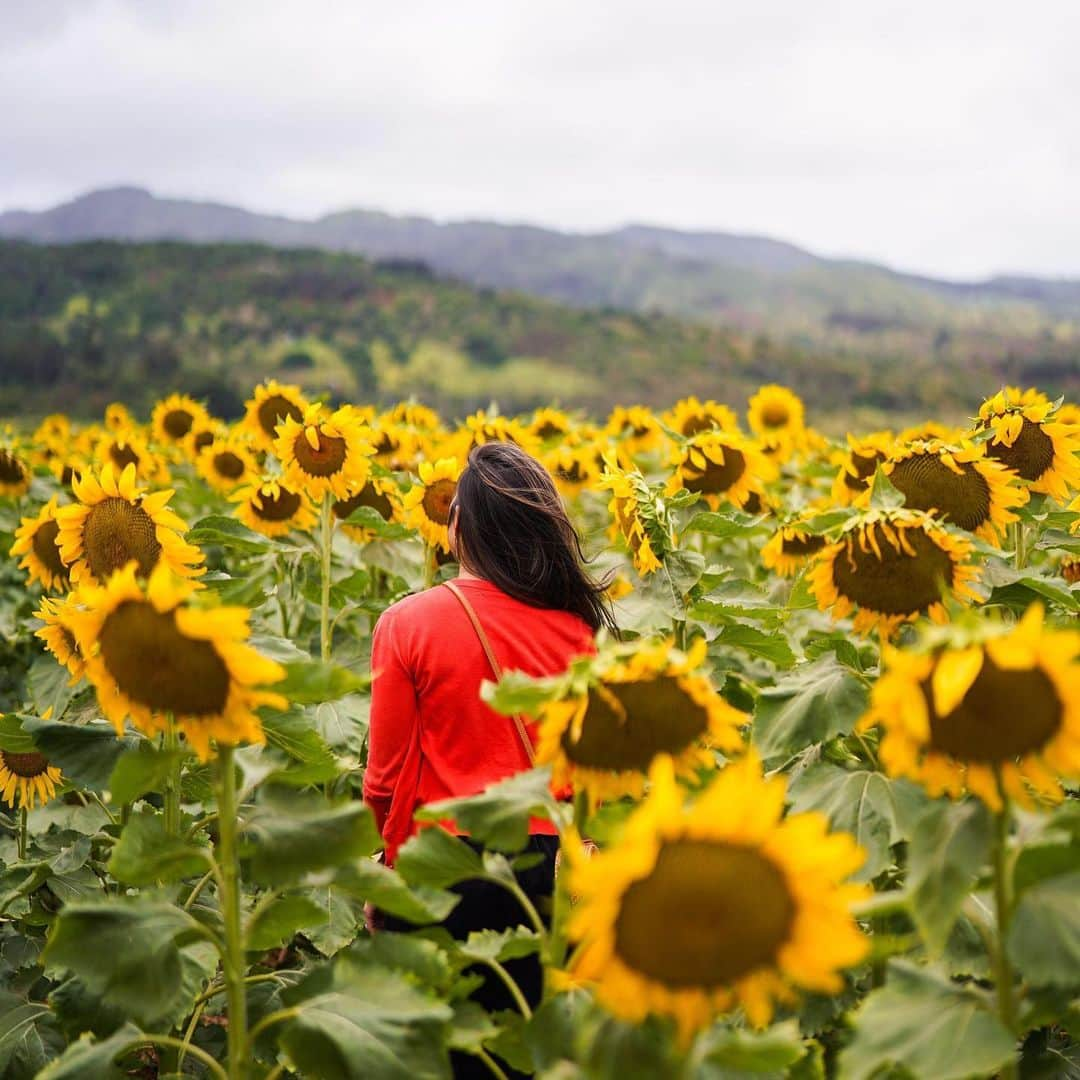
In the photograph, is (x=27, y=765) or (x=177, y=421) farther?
(x=177, y=421)

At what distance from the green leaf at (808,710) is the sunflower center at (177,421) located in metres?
6.59

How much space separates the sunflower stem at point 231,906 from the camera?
6.32 feet

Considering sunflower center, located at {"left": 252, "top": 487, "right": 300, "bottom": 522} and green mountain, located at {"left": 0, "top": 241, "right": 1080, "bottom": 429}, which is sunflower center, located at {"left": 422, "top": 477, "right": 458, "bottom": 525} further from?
green mountain, located at {"left": 0, "top": 241, "right": 1080, "bottom": 429}

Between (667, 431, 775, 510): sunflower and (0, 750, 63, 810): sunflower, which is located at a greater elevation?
(667, 431, 775, 510): sunflower

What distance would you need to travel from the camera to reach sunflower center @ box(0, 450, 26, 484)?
6328 mm

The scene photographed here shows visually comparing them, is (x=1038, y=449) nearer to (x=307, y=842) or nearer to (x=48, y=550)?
(x=307, y=842)

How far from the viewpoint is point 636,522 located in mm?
3465

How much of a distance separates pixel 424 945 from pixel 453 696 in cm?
102

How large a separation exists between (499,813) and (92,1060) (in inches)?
29.8

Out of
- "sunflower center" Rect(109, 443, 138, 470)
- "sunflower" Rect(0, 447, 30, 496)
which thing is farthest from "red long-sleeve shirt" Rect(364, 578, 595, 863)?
"sunflower center" Rect(109, 443, 138, 470)

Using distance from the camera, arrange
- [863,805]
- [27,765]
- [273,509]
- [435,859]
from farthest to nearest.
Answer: [273,509] → [27,765] → [863,805] → [435,859]

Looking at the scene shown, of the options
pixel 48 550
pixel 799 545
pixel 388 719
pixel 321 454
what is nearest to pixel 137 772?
pixel 388 719

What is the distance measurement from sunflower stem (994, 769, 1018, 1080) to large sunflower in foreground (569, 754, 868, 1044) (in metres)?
0.36

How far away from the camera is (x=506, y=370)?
3152 inches
